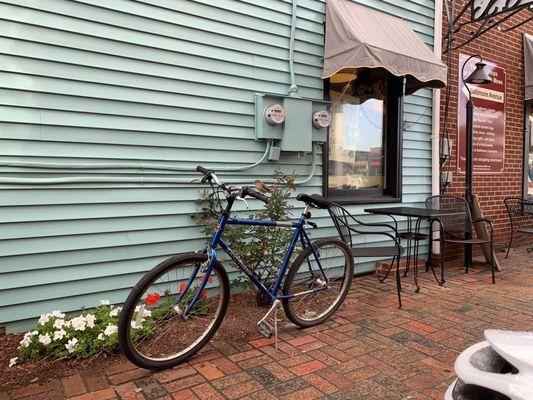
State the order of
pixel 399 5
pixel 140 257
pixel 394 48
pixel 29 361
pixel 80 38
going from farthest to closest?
pixel 399 5
pixel 394 48
pixel 140 257
pixel 80 38
pixel 29 361

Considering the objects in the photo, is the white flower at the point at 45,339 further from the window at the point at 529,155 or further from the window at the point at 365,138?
the window at the point at 529,155

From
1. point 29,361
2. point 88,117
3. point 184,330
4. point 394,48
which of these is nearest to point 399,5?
point 394,48

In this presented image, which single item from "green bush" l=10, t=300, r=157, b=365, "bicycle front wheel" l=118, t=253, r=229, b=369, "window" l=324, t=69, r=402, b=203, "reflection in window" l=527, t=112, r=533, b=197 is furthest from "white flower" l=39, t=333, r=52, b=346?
"reflection in window" l=527, t=112, r=533, b=197

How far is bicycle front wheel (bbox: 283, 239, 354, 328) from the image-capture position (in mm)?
3191

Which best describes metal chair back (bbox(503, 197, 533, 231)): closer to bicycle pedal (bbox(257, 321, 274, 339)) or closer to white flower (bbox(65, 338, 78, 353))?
bicycle pedal (bbox(257, 321, 274, 339))

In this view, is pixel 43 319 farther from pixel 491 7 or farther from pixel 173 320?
pixel 491 7

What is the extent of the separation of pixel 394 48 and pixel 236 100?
5.41 ft

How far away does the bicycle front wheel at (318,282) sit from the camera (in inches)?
126

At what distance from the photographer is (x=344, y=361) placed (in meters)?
2.77

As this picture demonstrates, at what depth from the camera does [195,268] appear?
107 inches

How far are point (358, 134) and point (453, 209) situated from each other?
1450 mm

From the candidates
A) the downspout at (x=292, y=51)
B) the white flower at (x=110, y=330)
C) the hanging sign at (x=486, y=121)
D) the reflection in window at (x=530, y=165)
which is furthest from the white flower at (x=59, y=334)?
the reflection in window at (x=530, y=165)

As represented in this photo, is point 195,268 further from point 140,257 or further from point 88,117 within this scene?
point 88,117

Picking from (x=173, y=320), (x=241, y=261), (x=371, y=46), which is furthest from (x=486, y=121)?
(x=173, y=320)
